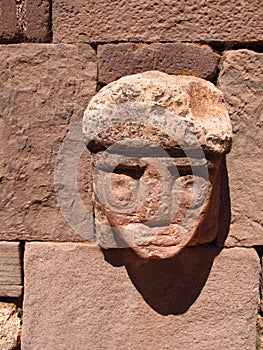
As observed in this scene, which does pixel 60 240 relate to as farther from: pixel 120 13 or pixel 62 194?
pixel 120 13

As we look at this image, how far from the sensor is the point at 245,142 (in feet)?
5.74

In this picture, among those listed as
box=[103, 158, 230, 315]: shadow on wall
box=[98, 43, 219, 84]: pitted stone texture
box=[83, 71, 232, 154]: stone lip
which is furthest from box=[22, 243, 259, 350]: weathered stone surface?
box=[98, 43, 219, 84]: pitted stone texture

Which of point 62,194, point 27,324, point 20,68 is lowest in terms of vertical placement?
point 27,324

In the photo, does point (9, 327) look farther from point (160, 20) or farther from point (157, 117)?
point (160, 20)

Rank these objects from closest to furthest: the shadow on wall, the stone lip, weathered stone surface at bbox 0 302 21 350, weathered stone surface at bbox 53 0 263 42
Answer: the stone lip < weathered stone surface at bbox 53 0 263 42 < the shadow on wall < weathered stone surface at bbox 0 302 21 350

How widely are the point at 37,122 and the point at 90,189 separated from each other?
0.34m

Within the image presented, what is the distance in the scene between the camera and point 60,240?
6.19 ft

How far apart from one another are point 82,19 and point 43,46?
0.19 m

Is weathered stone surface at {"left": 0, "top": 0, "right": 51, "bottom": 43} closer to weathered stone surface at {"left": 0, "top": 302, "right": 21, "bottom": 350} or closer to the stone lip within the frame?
the stone lip

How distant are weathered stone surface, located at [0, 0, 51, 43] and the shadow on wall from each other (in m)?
0.92

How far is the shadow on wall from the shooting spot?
6.03 feet

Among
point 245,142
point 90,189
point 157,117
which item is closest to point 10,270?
point 90,189

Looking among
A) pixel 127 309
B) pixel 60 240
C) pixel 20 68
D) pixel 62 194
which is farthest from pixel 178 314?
pixel 20 68

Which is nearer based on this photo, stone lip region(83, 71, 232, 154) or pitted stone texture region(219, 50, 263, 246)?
stone lip region(83, 71, 232, 154)
